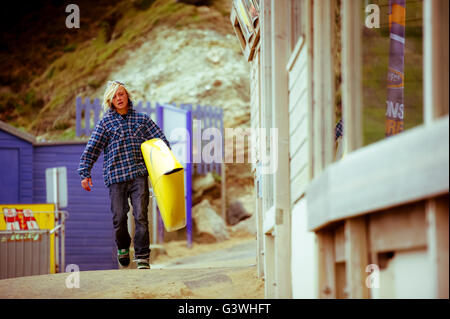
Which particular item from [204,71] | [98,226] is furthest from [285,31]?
[204,71]

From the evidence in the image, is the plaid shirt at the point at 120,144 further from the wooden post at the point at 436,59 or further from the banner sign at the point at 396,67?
the wooden post at the point at 436,59

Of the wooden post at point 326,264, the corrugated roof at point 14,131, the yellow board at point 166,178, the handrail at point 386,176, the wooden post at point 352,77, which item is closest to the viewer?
the handrail at point 386,176

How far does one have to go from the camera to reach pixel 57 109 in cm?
2455

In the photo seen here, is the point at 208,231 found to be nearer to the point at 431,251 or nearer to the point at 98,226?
the point at 98,226

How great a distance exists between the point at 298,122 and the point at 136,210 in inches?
111

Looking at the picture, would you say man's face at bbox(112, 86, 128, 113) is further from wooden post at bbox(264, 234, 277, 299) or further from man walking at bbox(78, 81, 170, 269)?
wooden post at bbox(264, 234, 277, 299)

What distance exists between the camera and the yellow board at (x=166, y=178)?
666cm

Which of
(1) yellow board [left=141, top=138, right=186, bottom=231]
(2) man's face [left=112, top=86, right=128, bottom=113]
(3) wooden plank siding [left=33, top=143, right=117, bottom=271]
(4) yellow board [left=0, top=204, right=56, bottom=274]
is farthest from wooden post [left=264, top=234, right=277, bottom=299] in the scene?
(3) wooden plank siding [left=33, top=143, right=117, bottom=271]

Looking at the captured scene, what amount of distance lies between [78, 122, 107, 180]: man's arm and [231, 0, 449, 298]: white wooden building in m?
2.06

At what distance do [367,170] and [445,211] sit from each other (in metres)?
0.47

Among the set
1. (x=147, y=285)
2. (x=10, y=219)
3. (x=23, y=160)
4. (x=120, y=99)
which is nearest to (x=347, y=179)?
(x=147, y=285)

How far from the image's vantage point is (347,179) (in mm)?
3225

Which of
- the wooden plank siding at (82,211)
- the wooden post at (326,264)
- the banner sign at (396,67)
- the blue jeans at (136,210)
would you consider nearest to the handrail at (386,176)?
the wooden post at (326,264)

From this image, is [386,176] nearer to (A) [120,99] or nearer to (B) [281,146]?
(B) [281,146]
